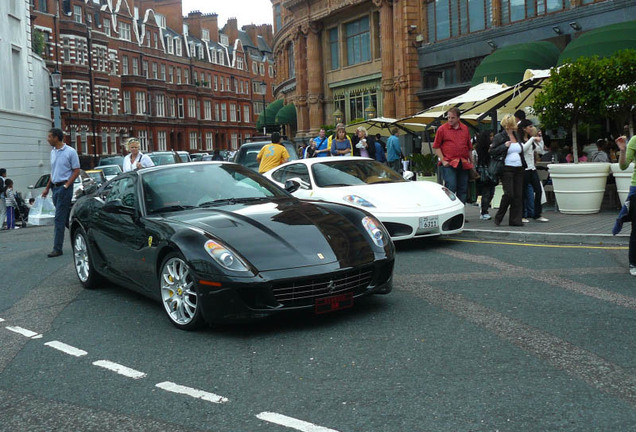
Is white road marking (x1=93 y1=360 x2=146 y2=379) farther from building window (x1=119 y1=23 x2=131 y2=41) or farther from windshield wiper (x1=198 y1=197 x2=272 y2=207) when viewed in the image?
building window (x1=119 y1=23 x2=131 y2=41)

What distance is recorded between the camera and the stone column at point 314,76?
1805 inches

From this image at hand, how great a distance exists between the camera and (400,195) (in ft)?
33.1

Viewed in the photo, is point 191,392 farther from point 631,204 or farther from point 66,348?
point 631,204

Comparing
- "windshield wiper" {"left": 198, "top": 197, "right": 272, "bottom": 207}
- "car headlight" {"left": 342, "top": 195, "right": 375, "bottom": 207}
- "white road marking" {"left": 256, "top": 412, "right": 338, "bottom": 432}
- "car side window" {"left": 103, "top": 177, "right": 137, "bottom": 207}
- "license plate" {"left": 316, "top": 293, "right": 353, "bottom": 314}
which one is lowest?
"white road marking" {"left": 256, "top": 412, "right": 338, "bottom": 432}

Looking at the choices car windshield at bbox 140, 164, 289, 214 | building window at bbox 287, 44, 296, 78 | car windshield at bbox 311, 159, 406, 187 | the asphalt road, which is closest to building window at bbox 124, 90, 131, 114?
building window at bbox 287, 44, 296, 78

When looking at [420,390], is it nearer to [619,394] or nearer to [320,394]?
[320,394]

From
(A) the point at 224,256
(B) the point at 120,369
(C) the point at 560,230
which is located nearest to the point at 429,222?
(C) the point at 560,230

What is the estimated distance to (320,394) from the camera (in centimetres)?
407

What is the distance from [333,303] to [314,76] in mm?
41729

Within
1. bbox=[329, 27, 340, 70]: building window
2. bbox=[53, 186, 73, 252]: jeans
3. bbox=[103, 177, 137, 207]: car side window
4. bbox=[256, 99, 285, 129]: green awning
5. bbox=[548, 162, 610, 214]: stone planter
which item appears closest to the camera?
bbox=[103, 177, 137, 207]: car side window

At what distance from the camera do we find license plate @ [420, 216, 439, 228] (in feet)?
31.9

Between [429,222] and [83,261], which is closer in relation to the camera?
[83,261]

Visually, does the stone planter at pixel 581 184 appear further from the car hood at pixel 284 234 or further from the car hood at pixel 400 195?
the car hood at pixel 284 234

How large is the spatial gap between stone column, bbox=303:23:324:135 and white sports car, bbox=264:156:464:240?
3519 centimetres
